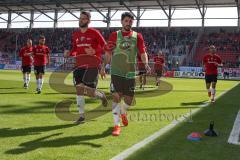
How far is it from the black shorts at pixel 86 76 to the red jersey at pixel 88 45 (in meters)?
0.11

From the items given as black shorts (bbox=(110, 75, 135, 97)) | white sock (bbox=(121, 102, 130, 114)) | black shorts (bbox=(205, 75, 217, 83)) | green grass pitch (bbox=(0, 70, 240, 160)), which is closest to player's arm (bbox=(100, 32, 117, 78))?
black shorts (bbox=(110, 75, 135, 97))

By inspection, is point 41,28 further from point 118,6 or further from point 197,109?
point 197,109

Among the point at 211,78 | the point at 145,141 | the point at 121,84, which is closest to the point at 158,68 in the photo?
the point at 211,78

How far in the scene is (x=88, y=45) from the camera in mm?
9000

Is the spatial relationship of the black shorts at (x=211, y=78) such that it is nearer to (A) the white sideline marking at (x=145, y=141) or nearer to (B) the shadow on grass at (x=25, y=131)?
(A) the white sideline marking at (x=145, y=141)

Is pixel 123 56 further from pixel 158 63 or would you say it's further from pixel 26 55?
pixel 158 63

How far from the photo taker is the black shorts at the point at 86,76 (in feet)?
29.6

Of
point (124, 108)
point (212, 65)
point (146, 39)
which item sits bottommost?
point (124, 108)

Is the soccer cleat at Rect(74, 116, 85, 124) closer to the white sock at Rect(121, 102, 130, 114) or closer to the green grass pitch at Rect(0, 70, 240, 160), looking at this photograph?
the green grass pitch at Rect(0, 70, 240, 160)

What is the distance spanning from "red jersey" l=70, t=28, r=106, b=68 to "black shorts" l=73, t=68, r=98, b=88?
11 centimetres

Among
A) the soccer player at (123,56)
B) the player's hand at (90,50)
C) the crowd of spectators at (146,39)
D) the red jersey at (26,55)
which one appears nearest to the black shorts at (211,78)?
the player's hand at (90,50)

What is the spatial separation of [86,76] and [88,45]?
71 centimetres

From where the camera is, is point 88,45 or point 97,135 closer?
point 97,135

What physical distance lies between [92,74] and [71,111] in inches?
80.1
